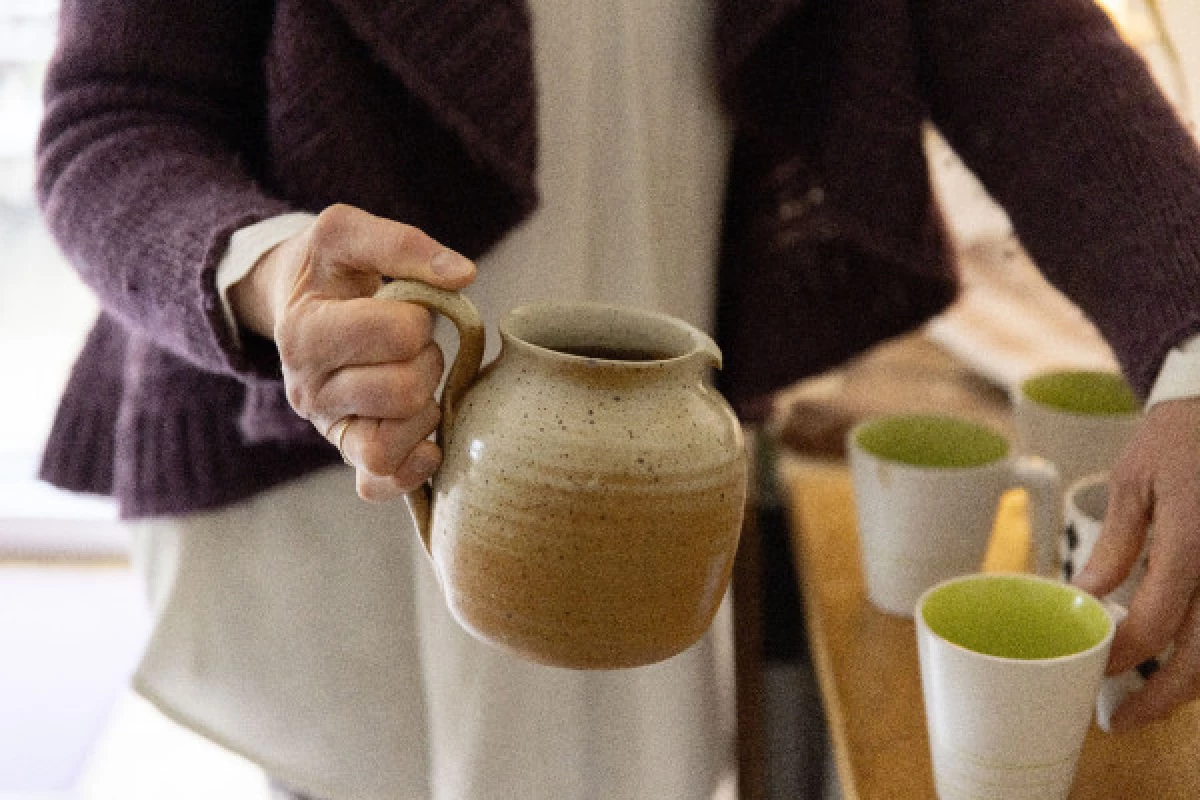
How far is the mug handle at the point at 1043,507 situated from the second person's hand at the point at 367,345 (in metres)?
0.45

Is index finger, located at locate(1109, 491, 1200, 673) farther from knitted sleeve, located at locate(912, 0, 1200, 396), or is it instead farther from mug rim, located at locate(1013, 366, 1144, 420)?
mug rim, located at locate(1013, 366, 1144, 420)

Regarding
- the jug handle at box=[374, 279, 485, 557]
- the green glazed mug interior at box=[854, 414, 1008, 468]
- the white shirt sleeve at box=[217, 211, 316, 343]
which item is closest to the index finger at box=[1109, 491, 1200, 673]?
the green glazed mug interior at box=[854, 414, 1008, 468]

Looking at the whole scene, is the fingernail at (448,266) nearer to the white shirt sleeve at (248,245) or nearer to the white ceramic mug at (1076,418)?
the white shirt sleeve at (248,245)

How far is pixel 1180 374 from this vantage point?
0.66 metres

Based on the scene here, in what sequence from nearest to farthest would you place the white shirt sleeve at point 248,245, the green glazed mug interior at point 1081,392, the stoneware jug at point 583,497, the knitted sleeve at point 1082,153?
1. the stoneware jug at point 583,497
2. the white shirt sleeve at point 248,245
3. the knitted sleeve at point 1082,153
4. the green glazed mug interior at point 1081,392

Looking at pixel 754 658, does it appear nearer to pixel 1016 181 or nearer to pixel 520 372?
pixel 1016 181

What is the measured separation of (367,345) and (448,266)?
4 cm

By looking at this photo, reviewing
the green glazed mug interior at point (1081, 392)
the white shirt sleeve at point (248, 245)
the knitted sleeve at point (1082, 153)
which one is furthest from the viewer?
the green glazed mug interior at point (1081, 392)

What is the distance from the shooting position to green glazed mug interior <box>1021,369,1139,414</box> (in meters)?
0.91

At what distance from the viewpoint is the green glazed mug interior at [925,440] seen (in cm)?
86

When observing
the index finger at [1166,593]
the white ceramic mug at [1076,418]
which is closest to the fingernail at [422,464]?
the index finger at [1166,593]

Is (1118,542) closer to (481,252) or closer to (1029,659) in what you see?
(1029,659)

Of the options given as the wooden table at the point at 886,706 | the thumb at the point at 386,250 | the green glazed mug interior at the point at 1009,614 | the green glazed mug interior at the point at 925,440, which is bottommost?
the wooden table at the point at 886,706

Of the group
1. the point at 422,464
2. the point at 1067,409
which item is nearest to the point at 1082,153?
the point at 1067,409
